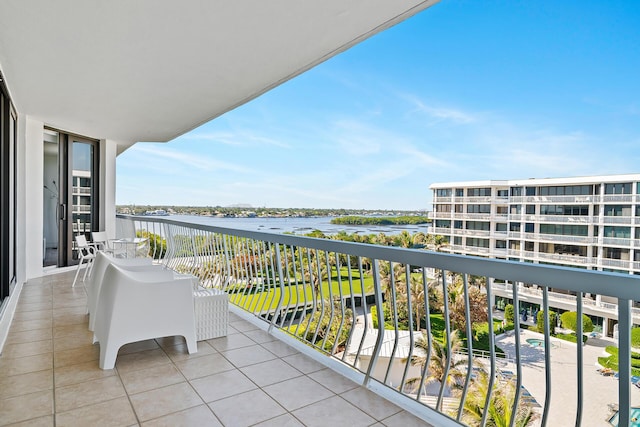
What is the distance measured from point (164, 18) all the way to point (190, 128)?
4575mm

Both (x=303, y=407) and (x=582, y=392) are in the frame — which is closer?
(x=582, y=392)

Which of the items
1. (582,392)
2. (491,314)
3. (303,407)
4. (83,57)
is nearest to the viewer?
(582,392)

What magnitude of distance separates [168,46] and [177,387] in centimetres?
304

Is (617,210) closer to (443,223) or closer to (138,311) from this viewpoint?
(443,223)

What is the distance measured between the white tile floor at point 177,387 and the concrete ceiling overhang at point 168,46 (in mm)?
2792

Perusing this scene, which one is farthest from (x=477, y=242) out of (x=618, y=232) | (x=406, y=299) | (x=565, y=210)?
(x=406, y=299)

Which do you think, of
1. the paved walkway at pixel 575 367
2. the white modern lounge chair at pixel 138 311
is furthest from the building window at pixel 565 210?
the white modern lounge chair at pixel 138 311

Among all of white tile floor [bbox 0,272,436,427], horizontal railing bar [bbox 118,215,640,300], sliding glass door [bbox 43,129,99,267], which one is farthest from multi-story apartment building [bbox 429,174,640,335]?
sliding glass door [bbox 43,129,99,267]

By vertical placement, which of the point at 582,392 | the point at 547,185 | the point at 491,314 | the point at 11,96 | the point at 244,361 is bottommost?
the point at 244,361

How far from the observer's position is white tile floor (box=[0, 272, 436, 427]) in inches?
86.6

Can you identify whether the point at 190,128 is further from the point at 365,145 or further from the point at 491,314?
the point at 365,145

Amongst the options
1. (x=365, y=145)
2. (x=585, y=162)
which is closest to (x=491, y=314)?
(x=585, y=162)

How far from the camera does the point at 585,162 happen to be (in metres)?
13.7

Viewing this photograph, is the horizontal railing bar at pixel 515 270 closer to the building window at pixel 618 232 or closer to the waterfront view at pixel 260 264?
the waterfront view at pixel 260 264
